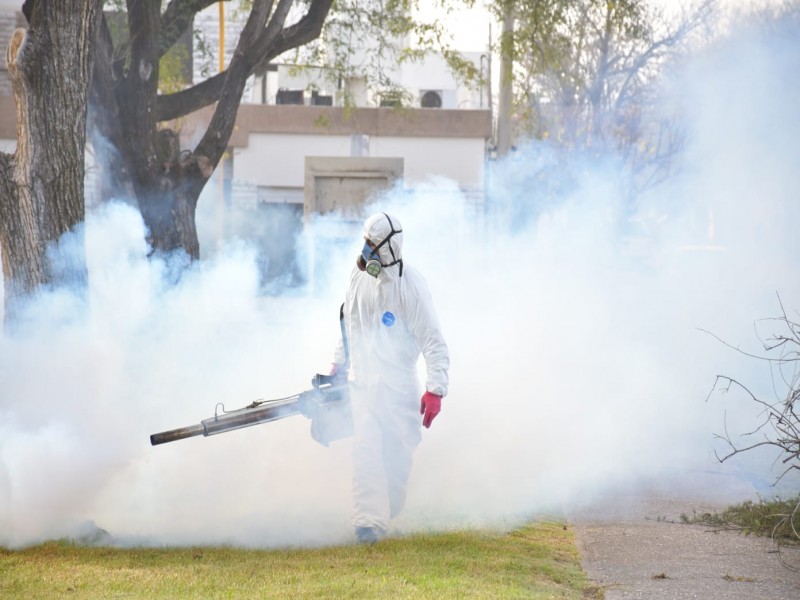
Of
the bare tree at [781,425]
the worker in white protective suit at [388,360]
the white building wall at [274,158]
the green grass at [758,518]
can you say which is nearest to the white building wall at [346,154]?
the white building wall at [274,158]

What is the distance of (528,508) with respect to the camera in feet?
25.0

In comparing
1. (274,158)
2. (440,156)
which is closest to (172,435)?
(440,156)

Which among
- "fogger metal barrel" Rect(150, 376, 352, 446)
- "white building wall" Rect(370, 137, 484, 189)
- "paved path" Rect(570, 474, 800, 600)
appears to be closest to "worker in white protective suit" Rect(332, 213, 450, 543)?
"fogger metal barrel" Rect(150, 376, 352, 446)

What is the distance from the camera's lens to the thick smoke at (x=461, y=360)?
6.88 metres

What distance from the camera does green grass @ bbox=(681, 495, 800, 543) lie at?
6.80m

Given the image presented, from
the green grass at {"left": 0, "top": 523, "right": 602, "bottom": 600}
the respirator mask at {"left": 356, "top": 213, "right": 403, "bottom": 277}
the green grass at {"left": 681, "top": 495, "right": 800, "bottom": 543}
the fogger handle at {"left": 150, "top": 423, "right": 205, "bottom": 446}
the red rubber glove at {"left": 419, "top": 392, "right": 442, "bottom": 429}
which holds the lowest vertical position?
the green grass at {"left": 681, "top": 495, "right": 800, "bottom": 543}

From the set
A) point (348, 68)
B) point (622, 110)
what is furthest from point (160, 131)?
point (622, 110)

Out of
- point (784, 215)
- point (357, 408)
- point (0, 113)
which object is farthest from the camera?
Result: point (0, 113)

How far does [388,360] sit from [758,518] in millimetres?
2610

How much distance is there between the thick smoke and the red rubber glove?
832mm

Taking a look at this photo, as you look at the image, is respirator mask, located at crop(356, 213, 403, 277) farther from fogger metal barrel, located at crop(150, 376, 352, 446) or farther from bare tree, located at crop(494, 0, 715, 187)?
bare tree, located at crop(494, 0, 715, 187)

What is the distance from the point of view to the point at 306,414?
6723mm

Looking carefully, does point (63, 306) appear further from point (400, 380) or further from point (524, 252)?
point (524, 252)

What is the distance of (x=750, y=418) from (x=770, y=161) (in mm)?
3210
